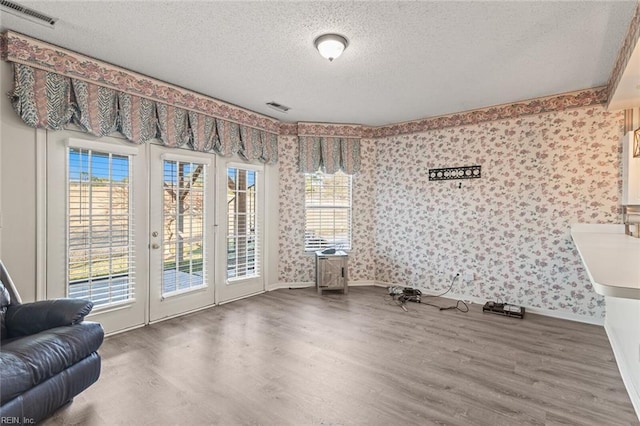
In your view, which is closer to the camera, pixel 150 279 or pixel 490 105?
pixel 150 279

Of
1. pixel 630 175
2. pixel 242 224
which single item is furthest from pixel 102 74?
pixel 630 175

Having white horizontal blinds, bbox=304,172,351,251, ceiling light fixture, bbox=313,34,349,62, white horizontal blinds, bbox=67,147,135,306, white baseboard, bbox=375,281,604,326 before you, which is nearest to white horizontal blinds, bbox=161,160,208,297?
white horizontal blinds, bbox=67,147,135,306

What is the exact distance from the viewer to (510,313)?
381 centimetres

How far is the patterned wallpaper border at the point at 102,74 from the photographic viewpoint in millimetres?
2600

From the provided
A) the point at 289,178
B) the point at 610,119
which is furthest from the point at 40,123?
the point at 610,119

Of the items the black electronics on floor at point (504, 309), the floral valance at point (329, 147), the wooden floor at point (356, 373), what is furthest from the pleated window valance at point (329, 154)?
the black electronics on floor at point (504, 309)

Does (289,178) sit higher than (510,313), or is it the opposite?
(289,178)

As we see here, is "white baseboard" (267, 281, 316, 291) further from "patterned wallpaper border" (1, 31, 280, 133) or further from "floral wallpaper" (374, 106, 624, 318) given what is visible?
"patterned wallpaper border" (1, 31, 280, 133)

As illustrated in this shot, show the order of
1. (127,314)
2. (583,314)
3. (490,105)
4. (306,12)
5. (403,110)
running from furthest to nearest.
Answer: (403,110) < (490,105) < (583,314) < (127,314) < (306,12)

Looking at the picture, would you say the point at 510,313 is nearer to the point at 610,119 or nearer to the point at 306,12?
the point at 610,119

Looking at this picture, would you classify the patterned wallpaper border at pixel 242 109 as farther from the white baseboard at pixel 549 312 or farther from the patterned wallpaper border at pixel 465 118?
the white baseboard at pixel 549 312

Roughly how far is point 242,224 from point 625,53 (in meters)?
4.39

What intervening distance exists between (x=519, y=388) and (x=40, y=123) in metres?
4.37

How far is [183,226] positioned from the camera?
3.88m
